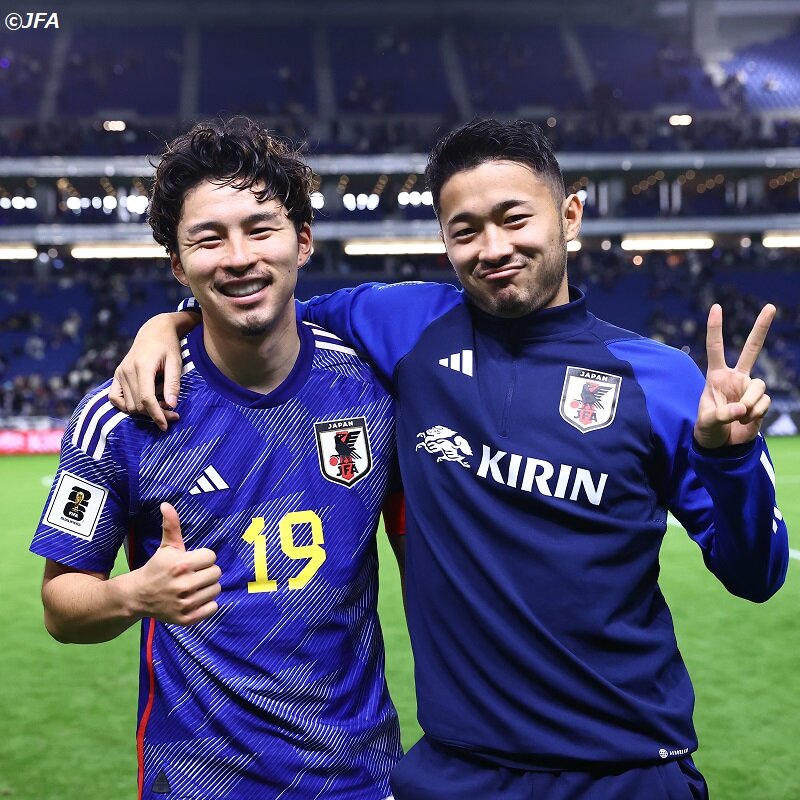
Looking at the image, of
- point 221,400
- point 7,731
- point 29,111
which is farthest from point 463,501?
point 29,111

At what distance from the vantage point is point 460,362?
2262 millimetres

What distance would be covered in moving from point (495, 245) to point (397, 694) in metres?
4.11

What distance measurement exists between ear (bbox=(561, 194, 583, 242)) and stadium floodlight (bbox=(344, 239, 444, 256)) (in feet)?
97.5

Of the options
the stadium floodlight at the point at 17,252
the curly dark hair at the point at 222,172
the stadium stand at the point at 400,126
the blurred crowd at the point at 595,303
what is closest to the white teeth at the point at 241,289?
the curly dark hair at the point at 222,172

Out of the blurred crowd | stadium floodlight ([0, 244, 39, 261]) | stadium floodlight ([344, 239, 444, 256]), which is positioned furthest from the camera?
stadium floodlight ([344, 239, 444, 256])

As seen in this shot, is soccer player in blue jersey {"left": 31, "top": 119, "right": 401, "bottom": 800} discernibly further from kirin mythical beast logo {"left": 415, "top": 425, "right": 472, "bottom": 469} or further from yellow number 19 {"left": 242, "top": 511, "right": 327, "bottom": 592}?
kirin mythical beast logo {"left": 415, "top": 425, "right": 472, "bottom": 469}

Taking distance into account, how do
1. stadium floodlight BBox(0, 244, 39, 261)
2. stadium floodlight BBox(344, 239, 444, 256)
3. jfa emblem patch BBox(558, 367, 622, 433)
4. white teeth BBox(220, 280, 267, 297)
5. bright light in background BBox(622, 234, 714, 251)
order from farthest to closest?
1. bright light in background BBox(622, 234, 714, 251)
2. stadium floodlight BBox(344, 239, 444, 256)
3. stadium floodlight BBox(0, 244, 39, 261)
4. white teeth BBox(220, 280, 267, 297)
5. jfa emblem patch BBox(558, 367, 622, 433)

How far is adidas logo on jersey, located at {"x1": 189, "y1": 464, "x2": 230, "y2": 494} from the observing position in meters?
2.23

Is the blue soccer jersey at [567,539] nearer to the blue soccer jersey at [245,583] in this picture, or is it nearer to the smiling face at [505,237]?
the smiling face at [505,237]

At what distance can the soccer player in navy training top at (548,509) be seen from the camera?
6.48ft

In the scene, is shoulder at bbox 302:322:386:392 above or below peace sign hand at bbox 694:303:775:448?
above

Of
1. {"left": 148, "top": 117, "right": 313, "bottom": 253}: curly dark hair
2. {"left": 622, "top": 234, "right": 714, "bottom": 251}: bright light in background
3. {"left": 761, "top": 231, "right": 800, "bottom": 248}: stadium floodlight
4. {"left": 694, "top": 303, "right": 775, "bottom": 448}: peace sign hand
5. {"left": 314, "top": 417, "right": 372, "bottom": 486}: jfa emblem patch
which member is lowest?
{"left": 314, "top": 417, "right": 372, "bottom": 486}: jfa emblem patch

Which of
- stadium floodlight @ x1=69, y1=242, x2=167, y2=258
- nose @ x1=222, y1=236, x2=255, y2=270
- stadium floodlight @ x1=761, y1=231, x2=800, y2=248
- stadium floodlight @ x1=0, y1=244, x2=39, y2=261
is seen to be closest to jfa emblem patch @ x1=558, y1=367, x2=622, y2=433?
nose @ x1=222, y1=236, x2=255, y2=270

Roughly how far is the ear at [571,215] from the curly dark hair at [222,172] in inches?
26.4
